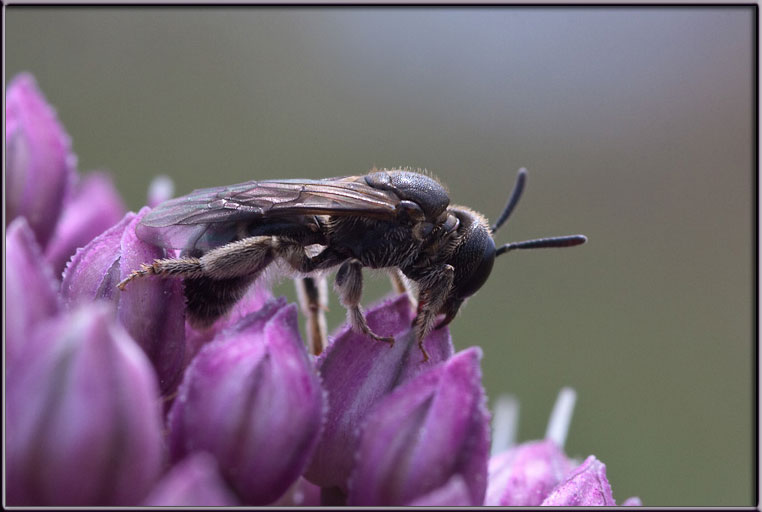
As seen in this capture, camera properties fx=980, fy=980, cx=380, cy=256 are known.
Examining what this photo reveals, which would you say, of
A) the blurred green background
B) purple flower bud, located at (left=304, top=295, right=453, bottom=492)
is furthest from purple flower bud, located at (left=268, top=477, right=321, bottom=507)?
the blurred green background

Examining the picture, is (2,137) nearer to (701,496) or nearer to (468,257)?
(468,257)

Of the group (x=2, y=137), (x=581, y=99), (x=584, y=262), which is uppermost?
(x=2, y=137)

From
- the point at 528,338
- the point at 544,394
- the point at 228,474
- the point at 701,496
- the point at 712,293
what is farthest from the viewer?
the point at 712,293

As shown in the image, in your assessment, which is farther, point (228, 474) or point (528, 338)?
point (528, 338)

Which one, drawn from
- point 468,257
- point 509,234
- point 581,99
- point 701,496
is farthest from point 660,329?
point 468,257

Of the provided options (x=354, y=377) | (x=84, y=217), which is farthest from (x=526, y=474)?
(x=84, y=217)

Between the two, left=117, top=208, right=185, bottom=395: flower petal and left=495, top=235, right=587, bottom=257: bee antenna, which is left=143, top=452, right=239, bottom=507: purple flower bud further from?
left=495, top=235, right=587, bottom=257: bee antenna
